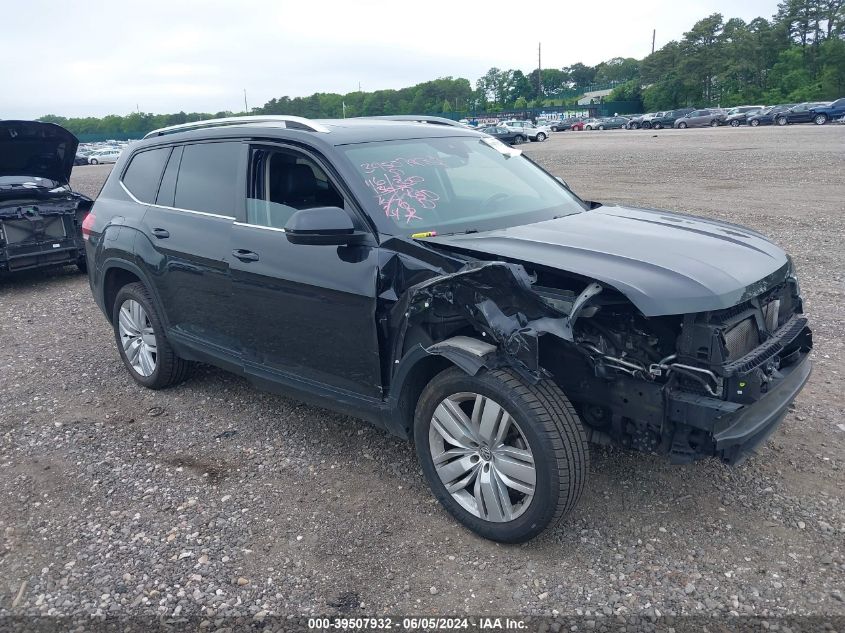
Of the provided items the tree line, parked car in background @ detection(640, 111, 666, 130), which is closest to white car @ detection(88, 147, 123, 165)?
the tree line

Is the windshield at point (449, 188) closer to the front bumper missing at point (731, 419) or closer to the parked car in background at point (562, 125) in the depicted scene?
the front bumper missing at point (731, 419)

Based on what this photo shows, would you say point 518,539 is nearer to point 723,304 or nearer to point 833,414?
point 723,304

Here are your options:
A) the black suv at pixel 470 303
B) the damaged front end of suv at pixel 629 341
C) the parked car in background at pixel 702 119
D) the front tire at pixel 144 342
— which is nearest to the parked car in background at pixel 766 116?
the parked car in background at pixel 702 119

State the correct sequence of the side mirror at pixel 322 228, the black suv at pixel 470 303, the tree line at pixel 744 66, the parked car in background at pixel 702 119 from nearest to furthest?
1. the black suv at pixel 470 303
2. the side mirror at pixel 322 228
3. the parked car in background at pixel 702 119
4. the tree line at pixel 744 66

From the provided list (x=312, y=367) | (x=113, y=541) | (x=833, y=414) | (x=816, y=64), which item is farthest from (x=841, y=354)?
(x=816, y=64)

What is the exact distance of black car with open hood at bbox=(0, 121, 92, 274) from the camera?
8695mm

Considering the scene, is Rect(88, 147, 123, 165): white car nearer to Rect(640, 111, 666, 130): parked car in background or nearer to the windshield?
Rect(640, 111, 666, 130): parked car in background

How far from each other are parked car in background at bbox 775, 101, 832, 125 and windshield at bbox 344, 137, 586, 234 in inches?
1749

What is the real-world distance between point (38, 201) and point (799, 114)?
147 feet

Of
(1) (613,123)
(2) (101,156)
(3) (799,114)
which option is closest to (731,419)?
(3) (799,114)

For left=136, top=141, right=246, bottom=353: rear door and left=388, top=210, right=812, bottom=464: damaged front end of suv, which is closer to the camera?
left=388, top=210, right=812, bottom=464: damaged front end of suv

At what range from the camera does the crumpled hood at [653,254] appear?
286 centimetres

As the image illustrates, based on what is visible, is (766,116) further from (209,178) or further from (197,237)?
(197,237)

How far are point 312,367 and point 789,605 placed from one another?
2.59m
